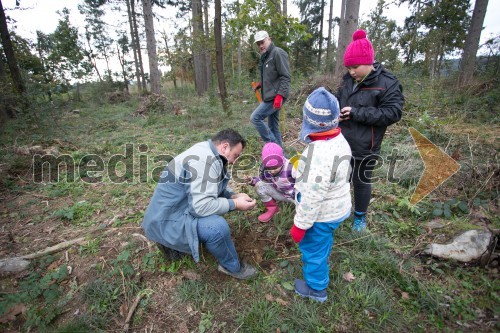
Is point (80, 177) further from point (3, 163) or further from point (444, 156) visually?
point (444, 156)

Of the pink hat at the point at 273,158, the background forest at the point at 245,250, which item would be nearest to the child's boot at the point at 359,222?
the background forest at the point at 245,250

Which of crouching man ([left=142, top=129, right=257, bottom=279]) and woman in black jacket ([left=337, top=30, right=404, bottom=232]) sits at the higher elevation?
woman in black jacket ([left=337, top=30, right=404, bottom=232])

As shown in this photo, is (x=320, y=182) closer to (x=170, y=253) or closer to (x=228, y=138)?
(x=228, y=138)

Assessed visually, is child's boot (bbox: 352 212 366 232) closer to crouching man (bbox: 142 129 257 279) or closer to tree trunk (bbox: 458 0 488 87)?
crouching man (bbox: 142 129 257 279)

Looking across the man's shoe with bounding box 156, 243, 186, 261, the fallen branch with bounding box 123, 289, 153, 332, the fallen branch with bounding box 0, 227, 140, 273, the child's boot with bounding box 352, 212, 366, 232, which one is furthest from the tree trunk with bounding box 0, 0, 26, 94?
the child's boot with bounding box 352, 212, 366, 232

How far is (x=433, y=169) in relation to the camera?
3.39 m

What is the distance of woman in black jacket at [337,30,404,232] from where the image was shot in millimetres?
2000

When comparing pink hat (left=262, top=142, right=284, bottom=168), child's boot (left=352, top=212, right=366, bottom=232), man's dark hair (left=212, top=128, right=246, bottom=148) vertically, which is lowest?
child's boot (left=352, top=212, right=366, bottom=232)

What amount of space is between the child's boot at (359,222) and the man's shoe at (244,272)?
3.67 feet

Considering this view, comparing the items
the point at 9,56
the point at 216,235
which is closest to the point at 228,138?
the point at 216,235

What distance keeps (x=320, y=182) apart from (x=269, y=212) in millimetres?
1384

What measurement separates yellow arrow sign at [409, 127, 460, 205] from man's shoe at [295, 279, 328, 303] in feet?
5.85

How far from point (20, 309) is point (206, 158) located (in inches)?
76.0

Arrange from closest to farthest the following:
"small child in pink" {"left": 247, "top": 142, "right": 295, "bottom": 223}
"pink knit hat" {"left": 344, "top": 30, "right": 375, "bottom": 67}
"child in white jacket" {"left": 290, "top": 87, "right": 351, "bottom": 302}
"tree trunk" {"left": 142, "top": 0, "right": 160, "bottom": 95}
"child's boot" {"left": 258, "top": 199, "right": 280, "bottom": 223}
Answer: "child in white jacket" {"left": 290, "top": 87, "right": 351, "bottom": 302}, "pink knit hat" {"left": 344, "top": 30, "right": 375, "bottom": 67}, "small child in pink" {"left": 247, "top": 142, "right": 295, "bottom": 223}, "child's boot" {"left": 258, "top": 199, "right": 280, "bottom": 223}, "tree trunk" {"left": 142, "top": 0, "right": 160, "bottom": 95}
